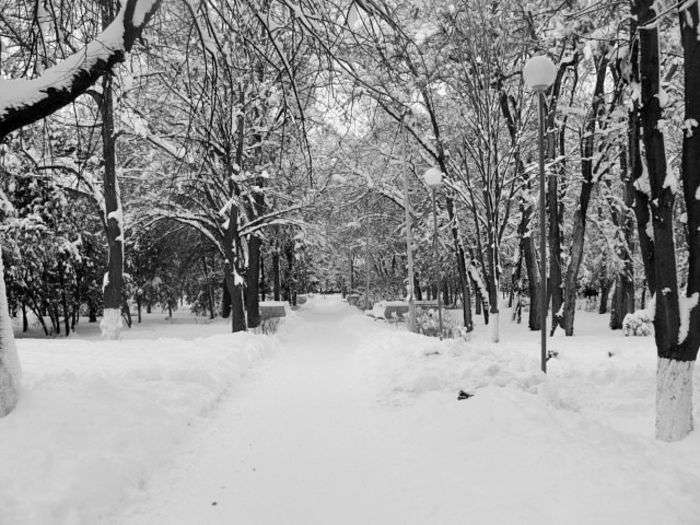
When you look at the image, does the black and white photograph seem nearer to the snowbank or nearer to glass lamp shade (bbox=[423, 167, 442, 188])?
the snowbank

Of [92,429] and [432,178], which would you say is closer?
[92,429]

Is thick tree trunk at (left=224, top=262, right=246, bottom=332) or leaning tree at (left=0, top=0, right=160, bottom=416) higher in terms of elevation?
leaning tree at (left=0, top=0, right=160, bottom=416)


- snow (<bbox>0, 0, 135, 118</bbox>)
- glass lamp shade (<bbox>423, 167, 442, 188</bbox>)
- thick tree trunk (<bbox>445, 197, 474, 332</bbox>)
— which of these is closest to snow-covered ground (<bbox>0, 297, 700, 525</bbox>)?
snow (<bbox>0, 0, 135, 118</bbox>)

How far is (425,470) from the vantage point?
4293mm

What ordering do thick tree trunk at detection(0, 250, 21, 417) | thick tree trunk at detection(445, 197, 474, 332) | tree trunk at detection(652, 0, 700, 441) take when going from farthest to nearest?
thick tree trunk at detection(445, 197, 474, 332)
tree trunk at detection(652, 0, 700, 441)
thick tree trunk at detection(0, 250, 21, 417)

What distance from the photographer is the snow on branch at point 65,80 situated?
456 centimetres

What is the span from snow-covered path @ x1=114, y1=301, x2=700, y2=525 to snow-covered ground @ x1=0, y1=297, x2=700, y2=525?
0.06 feet

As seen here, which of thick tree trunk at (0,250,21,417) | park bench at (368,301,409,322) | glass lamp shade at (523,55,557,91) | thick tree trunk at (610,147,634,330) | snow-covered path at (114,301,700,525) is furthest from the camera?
park bench at (368,301,409,322)

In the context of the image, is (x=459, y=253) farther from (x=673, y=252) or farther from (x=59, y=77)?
(x=59, y=77)

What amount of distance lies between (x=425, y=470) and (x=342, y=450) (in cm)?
104

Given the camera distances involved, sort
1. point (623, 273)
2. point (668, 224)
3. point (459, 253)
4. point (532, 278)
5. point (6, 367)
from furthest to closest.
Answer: point (459, 253)
point (532, 278)
point (623, 273)
point (668, 224)
point (6, 367)

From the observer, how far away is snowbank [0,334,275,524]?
11.5 ft

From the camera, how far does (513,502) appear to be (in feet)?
11.3

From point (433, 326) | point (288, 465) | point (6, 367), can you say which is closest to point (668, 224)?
point (288, 465)
